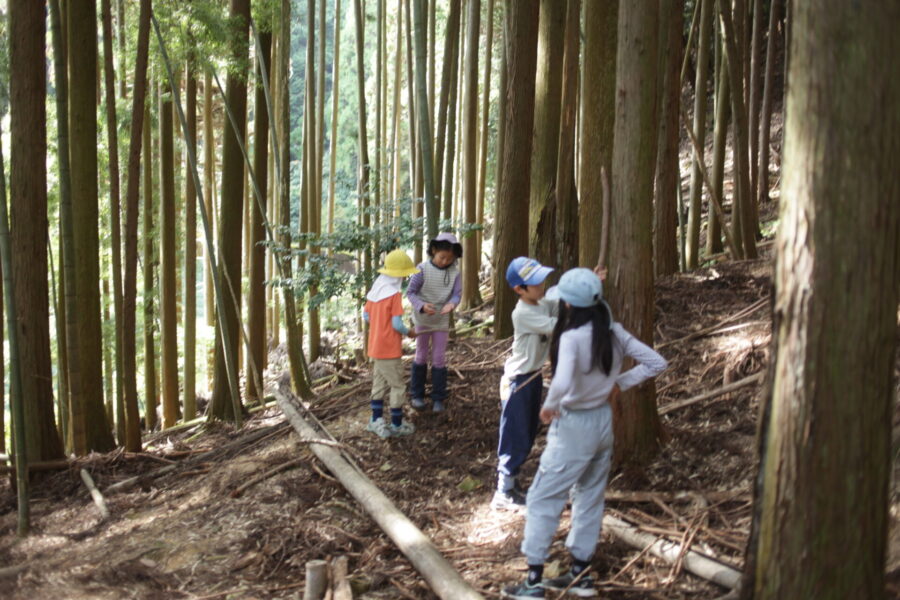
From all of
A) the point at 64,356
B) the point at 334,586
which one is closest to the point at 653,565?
the point at 334,586

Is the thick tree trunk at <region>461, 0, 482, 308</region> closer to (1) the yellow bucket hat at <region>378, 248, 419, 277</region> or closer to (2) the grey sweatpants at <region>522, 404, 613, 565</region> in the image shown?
(1) the yellow bucket hat at <region>378, 248, 419, 277</region>

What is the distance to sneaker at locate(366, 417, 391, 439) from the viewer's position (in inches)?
257

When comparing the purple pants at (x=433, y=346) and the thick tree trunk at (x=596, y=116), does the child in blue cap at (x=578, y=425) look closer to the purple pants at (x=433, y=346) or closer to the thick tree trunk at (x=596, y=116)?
the thick tree trunk at (x=596, y=116)

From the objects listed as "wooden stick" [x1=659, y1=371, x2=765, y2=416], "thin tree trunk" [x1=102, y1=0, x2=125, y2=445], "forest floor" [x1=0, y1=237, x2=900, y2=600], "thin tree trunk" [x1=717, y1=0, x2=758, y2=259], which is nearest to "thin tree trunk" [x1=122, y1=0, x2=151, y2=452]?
"thin tree trunk" [x1=102, y1=0, x2=125, y2=445]

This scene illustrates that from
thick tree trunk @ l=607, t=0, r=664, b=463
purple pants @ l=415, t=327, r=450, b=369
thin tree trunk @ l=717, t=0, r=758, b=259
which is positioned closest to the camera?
thick tree trunk @ l=607, t=0, r=664, b=463

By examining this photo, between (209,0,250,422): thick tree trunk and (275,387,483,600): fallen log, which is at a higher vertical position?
(209,0,250,422): thick tree trunk

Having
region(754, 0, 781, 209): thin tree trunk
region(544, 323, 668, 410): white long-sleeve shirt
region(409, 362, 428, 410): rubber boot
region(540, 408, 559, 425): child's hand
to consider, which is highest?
region(754, 0, 781, 209): thin tree trunk

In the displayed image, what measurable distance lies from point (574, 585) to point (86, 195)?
18.1ft

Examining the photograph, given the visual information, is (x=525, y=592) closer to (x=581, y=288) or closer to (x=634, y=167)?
(x=581, y=288)

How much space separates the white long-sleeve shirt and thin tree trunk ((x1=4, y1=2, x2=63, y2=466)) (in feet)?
14.1

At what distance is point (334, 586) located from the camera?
13.9ft

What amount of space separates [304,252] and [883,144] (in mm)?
5761

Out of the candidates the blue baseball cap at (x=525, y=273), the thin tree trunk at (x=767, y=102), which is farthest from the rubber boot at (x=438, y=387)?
the thin tree trunk at (x=767, y=102)

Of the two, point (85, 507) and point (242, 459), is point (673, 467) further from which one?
point (85, 507)
